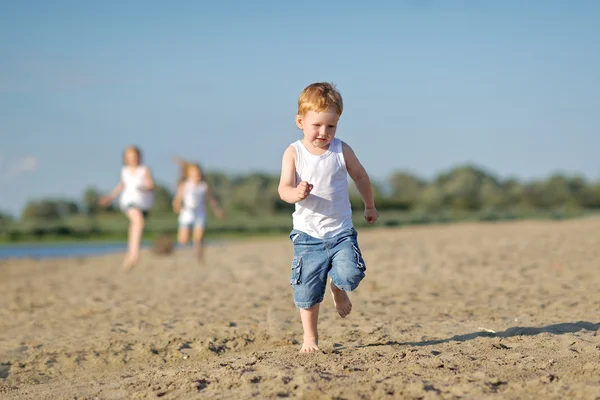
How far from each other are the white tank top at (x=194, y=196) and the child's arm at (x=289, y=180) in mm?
9424

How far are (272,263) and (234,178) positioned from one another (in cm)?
2406

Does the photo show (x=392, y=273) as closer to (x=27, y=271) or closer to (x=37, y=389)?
(x=37, y=389)

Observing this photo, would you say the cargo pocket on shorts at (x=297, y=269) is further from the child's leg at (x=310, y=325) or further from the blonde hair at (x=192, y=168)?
the blonde hair at (x=192, y=168)

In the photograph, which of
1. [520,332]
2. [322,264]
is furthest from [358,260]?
[520,332]

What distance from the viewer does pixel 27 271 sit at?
17.9 meters

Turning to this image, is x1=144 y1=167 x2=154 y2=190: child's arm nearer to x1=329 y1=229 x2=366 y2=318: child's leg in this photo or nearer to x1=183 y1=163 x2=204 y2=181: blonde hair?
x1=183 y1=163 x2=204 y2=181: blonde hair

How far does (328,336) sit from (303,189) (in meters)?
1.77

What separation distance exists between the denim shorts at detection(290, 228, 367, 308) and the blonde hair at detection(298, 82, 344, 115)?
85 cm

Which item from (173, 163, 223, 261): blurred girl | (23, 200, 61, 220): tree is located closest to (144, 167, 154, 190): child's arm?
(173, 163, 223, 261): blurred girl

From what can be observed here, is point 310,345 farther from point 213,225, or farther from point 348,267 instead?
point 213,225

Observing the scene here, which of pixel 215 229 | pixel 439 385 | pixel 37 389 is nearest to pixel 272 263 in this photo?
pixel 37 389

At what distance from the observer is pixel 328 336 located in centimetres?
564

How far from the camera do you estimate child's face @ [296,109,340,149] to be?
4586 millimetres

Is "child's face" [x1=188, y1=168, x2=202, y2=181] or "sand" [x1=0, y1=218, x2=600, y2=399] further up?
"child's face" [x1=188, y1=168, x2=202, y2=181]
